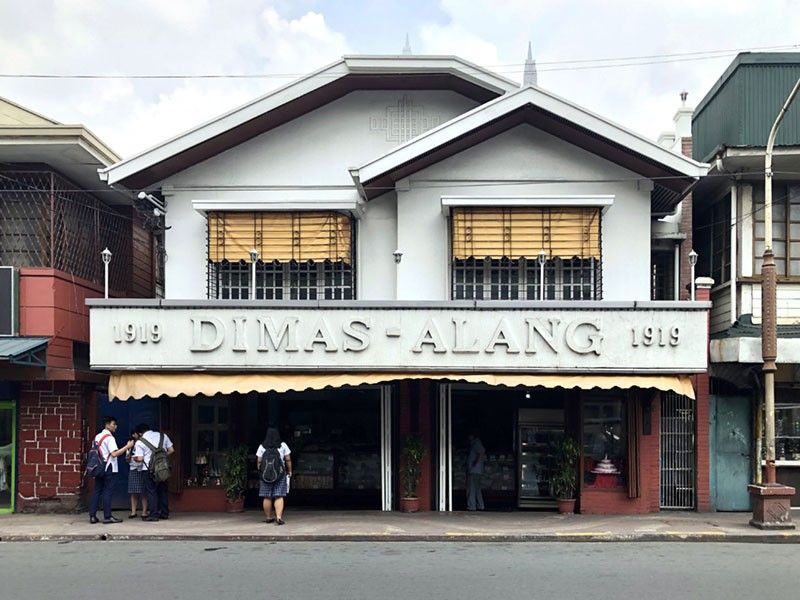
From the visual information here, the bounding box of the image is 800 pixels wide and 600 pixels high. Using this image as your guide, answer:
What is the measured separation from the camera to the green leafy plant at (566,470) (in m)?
15.5

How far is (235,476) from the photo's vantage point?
50.8 ft

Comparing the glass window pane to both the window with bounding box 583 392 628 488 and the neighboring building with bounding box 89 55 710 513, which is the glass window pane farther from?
the window with bounding box 583 392 628 488

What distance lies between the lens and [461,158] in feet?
52.3

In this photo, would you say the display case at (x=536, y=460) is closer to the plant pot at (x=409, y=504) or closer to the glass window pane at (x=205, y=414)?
the plant pot at (x=409, y=504)

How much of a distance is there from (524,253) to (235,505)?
693 cm

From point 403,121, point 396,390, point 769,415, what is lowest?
point 769,415

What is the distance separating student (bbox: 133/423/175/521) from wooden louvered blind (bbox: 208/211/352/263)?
11.2ft

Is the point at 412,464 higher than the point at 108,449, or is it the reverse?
the point at 108,449

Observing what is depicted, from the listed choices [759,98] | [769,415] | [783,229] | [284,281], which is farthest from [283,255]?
[783,229]

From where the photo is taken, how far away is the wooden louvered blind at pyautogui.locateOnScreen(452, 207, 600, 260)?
15.6 m

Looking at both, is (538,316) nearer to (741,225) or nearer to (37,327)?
(741,225)

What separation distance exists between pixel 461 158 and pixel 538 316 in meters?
3.42

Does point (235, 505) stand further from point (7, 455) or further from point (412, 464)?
point (7, 455)

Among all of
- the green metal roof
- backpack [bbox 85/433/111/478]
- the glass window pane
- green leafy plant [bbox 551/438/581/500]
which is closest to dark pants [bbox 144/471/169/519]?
backpack [bbox 85/433/111/478]
